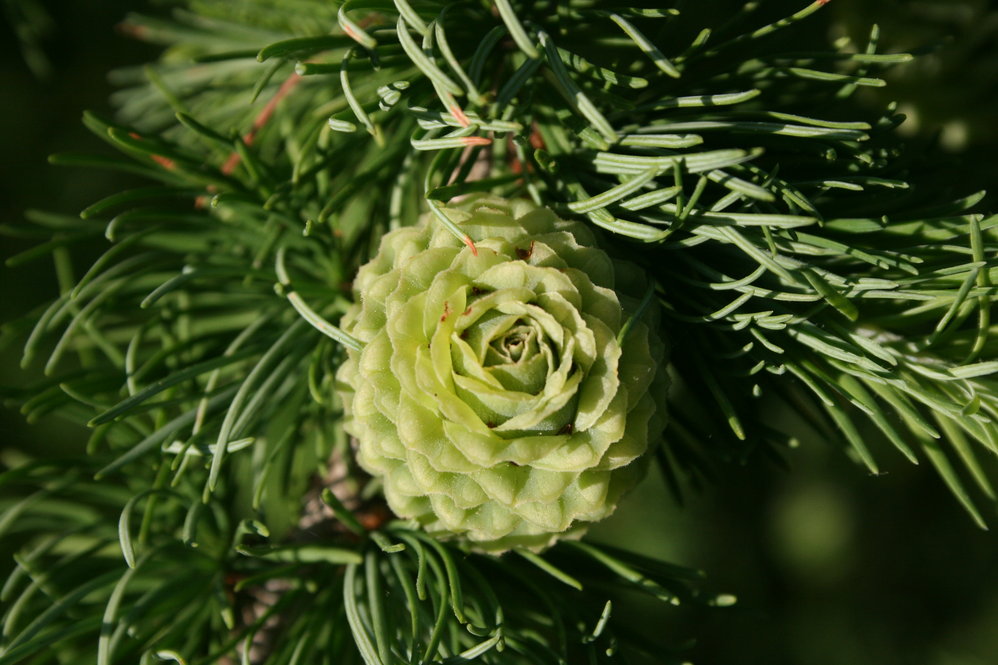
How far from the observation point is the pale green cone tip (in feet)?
1.58

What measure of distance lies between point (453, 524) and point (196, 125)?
310 mm

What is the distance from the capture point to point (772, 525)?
69.2 inches

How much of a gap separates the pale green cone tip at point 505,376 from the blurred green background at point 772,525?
943mm

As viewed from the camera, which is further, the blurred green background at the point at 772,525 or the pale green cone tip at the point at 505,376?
the blurred green background at the point at 772,525

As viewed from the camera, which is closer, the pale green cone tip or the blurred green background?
the pale green cone tip

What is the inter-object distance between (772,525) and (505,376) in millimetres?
1438

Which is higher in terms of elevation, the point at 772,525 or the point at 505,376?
the point at 505,376

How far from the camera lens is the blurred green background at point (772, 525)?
150 cm

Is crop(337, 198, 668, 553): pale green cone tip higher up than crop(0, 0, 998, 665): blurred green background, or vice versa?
crop(337, 198, 668, 553): pale green cone tip

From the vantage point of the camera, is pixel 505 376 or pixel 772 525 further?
pixel 772 525

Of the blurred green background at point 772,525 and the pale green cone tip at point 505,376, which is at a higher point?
the pale green cone tip at point 505,376

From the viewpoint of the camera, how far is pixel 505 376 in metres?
0.48

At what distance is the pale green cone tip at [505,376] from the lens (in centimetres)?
48

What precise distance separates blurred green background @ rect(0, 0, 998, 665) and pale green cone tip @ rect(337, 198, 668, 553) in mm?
943
